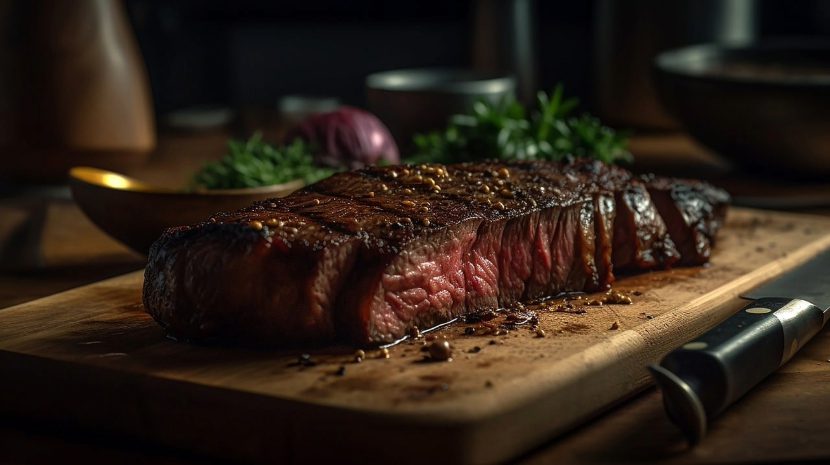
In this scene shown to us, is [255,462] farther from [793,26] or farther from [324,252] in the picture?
[793,26]

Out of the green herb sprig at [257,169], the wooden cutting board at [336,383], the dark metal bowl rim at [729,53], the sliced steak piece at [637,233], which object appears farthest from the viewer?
the dark metal bowl rim at [729,53]

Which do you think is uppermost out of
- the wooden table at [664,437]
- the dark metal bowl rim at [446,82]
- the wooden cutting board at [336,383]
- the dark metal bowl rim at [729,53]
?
the dark metal bowl rim at [729,53]

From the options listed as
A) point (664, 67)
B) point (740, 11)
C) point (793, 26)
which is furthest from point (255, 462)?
point (793, 26)

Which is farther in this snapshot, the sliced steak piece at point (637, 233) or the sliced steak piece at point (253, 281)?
the sliced steak piece at point (637, 233)

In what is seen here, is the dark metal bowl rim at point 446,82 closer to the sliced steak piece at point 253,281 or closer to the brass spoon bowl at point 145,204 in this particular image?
the brass spoon bowl at point 145,204

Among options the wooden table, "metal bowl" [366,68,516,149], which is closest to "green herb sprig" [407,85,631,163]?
"metal bowl" [366,68,516,149]

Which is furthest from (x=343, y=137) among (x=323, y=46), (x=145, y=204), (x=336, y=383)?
(x=323, y=46)

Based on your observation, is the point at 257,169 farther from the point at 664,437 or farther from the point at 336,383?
the point at 664,437

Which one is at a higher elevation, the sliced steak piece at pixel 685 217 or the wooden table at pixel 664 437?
the sliced steak piece at pixel 685 217

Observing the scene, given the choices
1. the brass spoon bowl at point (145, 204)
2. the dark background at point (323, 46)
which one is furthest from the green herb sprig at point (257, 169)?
the dark background at point (323, 46)
